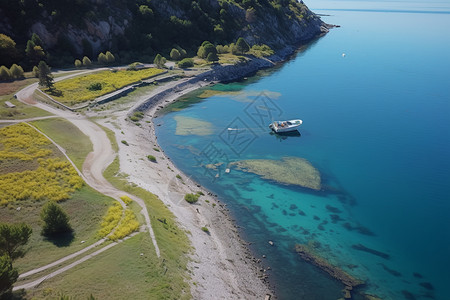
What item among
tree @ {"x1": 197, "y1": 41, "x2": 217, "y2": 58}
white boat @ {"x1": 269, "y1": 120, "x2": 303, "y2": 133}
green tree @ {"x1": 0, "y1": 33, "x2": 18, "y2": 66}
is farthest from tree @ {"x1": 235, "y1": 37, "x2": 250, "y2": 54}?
green tree @ {"x1": 0, "y1": 33, "x2": 18, "y2": 66}

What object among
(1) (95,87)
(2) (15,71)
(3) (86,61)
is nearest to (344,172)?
(1) (95,87)

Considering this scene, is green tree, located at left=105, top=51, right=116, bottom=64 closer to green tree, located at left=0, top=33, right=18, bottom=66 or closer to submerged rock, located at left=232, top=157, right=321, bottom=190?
Result: green tree, located at left=0, top=33, right=18, bottom=66

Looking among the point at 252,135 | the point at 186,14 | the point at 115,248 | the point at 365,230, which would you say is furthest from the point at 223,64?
the point at 115,248

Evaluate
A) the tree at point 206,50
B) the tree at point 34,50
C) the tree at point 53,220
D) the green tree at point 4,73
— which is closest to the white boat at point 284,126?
the tree at point 53,220

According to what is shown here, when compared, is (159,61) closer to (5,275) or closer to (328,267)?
(328,267)

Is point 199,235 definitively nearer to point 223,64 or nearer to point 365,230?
point 365,230

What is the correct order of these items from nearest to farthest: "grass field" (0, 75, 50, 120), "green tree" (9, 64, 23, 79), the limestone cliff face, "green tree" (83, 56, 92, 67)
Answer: "grass field" (0, 75, 50, 120) < "green tree" (9, 64, 23, 79) < "green tree" (83, 56, 92, 67) < the limestone cliff face

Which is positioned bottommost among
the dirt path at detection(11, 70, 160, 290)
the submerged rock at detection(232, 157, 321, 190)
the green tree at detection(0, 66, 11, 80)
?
the submerged rock at detection(232, 157, 321, 190)
